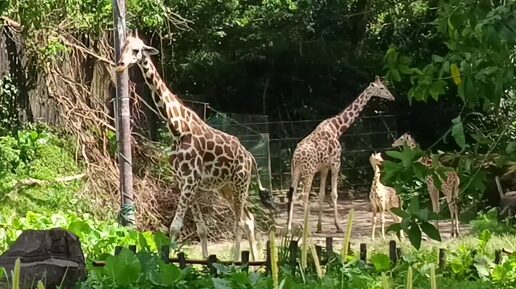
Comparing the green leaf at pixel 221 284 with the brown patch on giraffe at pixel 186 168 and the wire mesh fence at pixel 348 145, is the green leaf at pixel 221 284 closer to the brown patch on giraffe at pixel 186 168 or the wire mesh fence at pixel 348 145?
the brown patch on giraffe at pixel 186 168

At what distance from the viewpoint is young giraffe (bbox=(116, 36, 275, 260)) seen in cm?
701

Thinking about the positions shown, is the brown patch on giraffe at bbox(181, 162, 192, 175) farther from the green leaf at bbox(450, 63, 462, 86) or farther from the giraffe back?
the green leaf at bbox(450, 63, 462, 86)

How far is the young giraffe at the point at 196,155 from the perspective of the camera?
276 inches

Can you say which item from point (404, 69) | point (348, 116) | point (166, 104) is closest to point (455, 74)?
point (404, 69)

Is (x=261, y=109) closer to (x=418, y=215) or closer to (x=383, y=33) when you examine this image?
(x=383, y=33)

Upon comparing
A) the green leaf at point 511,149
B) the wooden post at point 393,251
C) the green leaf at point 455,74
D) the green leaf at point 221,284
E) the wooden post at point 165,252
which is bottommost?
the wooden post at point 393,251

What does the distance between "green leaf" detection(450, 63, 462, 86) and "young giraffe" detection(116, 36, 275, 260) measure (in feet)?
15.3

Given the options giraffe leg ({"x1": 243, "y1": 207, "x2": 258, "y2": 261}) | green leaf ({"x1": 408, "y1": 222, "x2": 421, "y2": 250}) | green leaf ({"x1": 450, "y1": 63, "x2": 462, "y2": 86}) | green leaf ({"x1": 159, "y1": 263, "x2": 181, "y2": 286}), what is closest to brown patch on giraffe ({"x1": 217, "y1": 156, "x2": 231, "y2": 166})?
giraffe leg ({"x1": 243, "y1": 207, "x2": 258, "y2": 261})

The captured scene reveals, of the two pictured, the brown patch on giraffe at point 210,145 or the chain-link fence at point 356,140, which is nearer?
the brown patch on giraffe at point 210,145

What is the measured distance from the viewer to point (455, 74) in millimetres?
2340

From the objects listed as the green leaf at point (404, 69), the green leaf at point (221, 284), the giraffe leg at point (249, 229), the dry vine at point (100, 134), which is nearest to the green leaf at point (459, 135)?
the green leaf at point (404, 69)

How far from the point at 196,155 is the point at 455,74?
4879mm

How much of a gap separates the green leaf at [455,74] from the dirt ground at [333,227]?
15.1 ft

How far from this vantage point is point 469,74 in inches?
89.1
